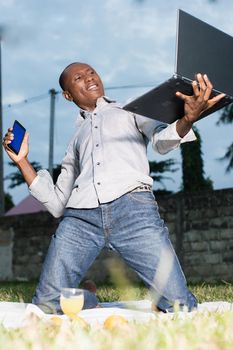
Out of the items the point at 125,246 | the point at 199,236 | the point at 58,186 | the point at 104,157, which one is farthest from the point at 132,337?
the point at 199,236

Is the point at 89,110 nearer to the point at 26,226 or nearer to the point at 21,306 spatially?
the point at 21,306

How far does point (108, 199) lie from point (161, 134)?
467 millimetres

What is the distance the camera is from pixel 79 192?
4.05 metres

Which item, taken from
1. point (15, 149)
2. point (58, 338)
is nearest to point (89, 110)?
point (15, 149)

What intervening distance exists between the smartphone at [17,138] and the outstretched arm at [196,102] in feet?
3.30

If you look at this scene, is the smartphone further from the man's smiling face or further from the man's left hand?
the man's left hand

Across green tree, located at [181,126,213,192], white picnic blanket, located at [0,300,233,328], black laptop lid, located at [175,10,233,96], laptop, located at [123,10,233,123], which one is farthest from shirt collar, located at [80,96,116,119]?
green tree, located at [181,126,213,192]

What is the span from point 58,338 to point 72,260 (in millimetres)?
1912

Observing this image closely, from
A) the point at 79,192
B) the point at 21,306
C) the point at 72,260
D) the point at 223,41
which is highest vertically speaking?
the point at 223,41

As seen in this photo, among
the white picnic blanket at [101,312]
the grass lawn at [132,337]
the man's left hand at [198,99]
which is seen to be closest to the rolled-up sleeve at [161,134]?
the man's left hand at [198,99]

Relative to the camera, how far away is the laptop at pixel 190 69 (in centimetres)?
346

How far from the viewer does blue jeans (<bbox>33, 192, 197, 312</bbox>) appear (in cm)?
388

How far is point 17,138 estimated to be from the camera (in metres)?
4.18

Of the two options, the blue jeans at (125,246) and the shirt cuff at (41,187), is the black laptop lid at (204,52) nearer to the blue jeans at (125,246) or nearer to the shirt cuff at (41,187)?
the blue jeans at (125,246)
